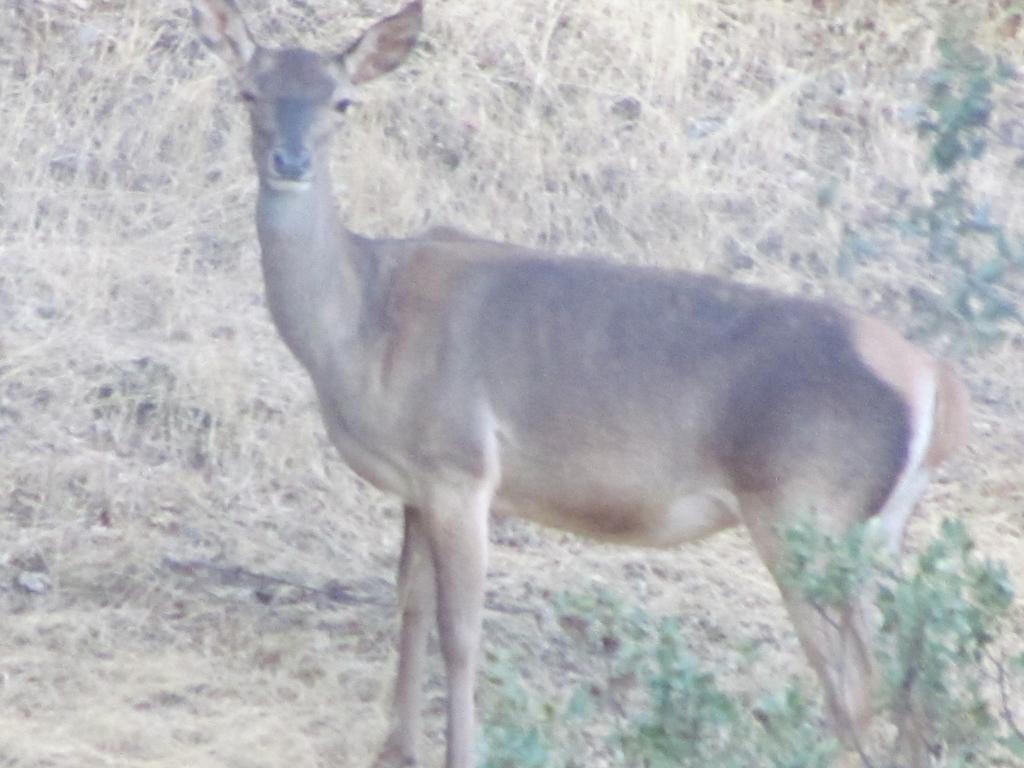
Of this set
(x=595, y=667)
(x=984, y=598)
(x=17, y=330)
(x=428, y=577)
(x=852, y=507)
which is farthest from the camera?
(x=17, y=330)

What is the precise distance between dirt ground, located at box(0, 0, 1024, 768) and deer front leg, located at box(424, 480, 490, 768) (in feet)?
1.14

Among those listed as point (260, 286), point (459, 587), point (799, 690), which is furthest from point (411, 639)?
point (260, 286)

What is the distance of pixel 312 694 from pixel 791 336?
2044mm

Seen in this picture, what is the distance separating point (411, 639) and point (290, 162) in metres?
1.60

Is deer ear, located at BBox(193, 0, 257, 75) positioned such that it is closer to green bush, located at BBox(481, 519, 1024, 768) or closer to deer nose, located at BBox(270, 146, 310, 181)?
deer nose, located at BBox(270, 146, 310, 181)

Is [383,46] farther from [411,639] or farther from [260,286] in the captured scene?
[260,286]

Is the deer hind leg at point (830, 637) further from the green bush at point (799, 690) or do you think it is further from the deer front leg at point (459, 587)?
the green bush at point (799, 690)

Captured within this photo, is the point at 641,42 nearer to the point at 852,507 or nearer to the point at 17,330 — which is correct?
the point at 17,330

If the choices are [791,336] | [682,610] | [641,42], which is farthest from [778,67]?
[791,336]

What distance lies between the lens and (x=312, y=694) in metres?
7.50

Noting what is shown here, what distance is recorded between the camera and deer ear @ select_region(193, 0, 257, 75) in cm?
722

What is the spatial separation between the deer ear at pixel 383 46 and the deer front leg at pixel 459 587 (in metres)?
1.47

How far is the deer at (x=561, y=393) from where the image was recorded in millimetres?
6625

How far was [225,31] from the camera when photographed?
724 centimetres
